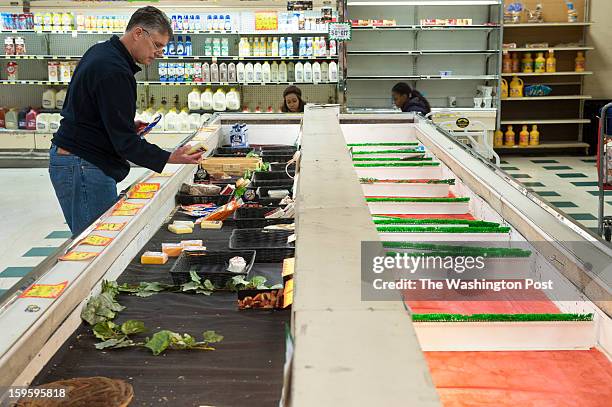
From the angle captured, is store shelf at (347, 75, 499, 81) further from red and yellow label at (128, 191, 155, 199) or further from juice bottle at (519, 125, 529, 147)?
red and yellow label at (128, 191, 155, 199)

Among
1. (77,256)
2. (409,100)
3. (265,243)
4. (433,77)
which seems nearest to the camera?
(77,256)

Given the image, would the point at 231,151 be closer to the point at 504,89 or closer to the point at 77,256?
the point at 77,256

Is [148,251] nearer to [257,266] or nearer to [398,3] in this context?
[257,266]

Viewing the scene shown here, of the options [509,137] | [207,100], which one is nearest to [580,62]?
[509,137]

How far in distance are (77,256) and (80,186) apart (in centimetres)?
A: 123

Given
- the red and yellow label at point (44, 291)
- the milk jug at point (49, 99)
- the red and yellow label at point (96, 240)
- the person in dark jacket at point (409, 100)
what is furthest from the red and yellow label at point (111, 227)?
the milk jug at point (49, 99)

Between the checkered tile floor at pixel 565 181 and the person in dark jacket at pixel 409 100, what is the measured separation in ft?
4.24

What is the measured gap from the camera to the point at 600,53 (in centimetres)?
1118

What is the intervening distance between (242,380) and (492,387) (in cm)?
67

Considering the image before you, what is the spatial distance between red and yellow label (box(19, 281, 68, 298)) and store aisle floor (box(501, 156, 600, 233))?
206 inches

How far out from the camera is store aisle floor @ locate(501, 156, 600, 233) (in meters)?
7.49

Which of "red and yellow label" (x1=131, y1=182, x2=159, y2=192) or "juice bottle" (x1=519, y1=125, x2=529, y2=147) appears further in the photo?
"juice bottle" (x1=519, y1=125, x2=529, y2=147)

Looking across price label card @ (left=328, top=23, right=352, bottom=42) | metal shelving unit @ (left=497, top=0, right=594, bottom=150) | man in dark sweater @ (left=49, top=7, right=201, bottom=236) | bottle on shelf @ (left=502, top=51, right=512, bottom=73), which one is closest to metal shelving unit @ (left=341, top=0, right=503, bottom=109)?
bottle on shelf @ (left=502, top=51, right=512, bottom=73)

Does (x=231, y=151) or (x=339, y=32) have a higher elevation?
(x=339, y=32)
